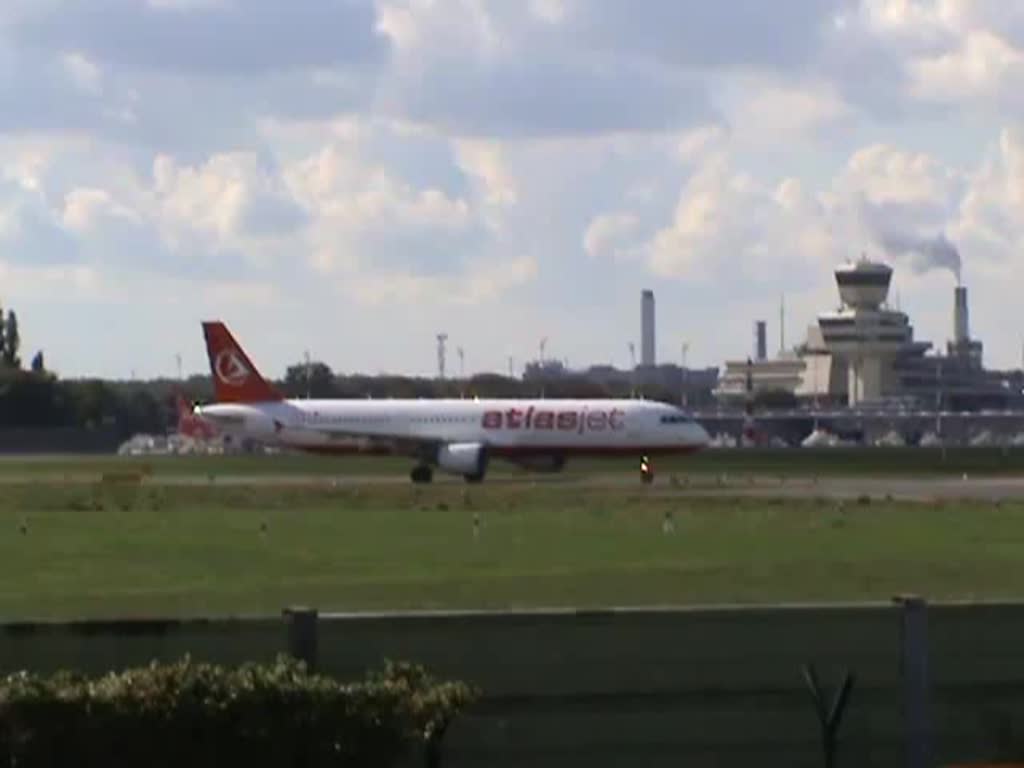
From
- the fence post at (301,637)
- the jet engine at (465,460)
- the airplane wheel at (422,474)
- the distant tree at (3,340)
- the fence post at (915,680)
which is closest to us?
the fence post at (301,637)

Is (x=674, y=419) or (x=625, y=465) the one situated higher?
(x=674, y=419)

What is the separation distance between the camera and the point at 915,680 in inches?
456

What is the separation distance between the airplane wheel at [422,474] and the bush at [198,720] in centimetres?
6971

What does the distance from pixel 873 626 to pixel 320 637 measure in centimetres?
261

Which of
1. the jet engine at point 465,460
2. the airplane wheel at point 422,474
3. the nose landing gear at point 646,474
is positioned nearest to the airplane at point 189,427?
the airplane wheel at point 422,474

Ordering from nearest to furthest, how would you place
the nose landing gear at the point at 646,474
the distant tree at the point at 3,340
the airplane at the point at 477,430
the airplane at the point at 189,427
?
the nose landing gear at the point at 646,474 < the airplane at the point at 477,430 < the airplane at the point at 189,427 < the distant tree at the point at 3,340

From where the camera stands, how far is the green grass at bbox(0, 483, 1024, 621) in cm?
2939

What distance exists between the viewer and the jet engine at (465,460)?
3174 inches

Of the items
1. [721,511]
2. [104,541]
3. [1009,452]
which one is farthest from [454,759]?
[1009,452]

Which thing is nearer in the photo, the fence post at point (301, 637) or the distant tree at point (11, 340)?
the fence post at point (301, 637)

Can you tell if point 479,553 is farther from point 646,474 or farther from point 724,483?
point 646,474

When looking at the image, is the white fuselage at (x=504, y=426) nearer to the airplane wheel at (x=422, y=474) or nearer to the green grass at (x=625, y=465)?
the airplane wheel at (x=422, y=474)

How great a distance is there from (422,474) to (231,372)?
530 inches

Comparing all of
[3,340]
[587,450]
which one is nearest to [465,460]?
[587,450]
